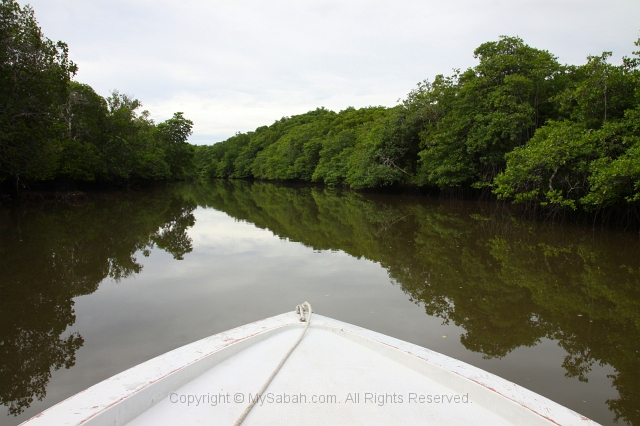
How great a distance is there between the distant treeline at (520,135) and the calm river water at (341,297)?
1772 mm

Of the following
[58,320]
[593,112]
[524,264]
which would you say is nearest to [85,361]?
[58,320]

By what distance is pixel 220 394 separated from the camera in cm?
205

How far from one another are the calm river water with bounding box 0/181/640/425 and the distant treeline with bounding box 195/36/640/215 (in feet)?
5.81

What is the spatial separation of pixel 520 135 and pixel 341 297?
14553 millimetres

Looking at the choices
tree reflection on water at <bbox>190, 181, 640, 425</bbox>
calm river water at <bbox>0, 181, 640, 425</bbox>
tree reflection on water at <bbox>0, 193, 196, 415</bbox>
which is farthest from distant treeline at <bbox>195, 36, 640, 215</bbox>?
tree reflection on water at <bbox>0, 193, 196, 415</bbox>

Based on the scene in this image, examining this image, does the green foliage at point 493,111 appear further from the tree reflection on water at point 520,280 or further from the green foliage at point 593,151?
the tree reflection on water at point 520,280

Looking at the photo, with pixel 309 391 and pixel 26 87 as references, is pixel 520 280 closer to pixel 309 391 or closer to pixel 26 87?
pixel 309 391

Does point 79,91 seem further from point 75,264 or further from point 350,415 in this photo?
point 350,415

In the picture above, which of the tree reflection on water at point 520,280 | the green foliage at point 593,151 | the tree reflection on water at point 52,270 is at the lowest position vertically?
the tree reflection on water at point 52,270

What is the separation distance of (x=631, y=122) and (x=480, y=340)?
8591 millimetres

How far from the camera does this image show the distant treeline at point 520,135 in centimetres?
980

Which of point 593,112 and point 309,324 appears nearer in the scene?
point 309,324

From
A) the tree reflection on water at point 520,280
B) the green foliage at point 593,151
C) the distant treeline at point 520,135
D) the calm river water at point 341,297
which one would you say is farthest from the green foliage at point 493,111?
the calm river water at point 341,297

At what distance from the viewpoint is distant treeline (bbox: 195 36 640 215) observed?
9797mm
